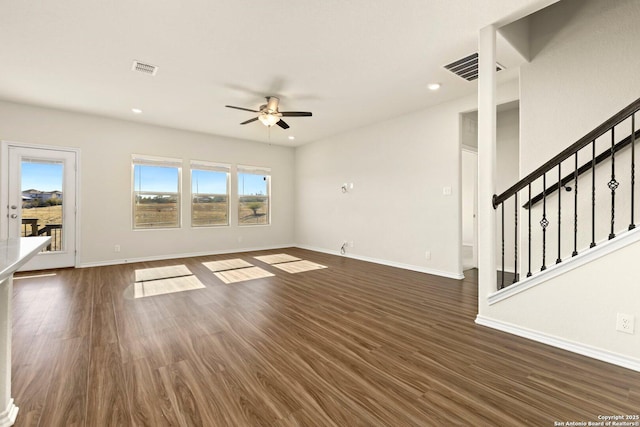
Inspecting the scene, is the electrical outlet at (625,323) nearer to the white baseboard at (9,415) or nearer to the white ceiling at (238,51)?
the white ceiling at (238,51)

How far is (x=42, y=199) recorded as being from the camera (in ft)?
16.9

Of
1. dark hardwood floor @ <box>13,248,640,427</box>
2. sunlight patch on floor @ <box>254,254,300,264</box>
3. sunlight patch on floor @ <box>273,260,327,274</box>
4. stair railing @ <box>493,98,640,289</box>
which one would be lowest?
dark hardwood floor @ <box>13,248,640,427</box>

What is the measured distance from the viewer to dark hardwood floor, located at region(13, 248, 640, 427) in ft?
5.24

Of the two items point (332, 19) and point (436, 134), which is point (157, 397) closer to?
point (332, 19)

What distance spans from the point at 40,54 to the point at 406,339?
509cm

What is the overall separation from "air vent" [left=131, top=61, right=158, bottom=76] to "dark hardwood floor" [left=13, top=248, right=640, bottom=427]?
9.71 ft

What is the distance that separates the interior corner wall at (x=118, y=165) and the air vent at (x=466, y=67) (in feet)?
17.5

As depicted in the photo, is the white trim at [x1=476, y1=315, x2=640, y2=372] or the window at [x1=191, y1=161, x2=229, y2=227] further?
the window at [x1=191, y1=161, x2=229, y2=227]

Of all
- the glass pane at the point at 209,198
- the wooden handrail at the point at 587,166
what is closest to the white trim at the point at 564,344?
the wooden handrail at the point at 587,166

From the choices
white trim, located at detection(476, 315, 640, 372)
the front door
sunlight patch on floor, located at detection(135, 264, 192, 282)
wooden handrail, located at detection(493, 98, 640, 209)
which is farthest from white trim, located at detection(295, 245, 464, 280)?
the front door

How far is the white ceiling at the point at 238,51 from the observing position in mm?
2566

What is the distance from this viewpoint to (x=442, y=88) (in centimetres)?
421

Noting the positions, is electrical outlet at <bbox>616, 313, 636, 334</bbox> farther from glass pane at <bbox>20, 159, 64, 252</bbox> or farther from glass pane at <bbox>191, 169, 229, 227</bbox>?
glass pane at <bbox>20, 159, 64, 252</bbox>

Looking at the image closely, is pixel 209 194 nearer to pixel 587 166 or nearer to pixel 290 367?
pixel 290 367
